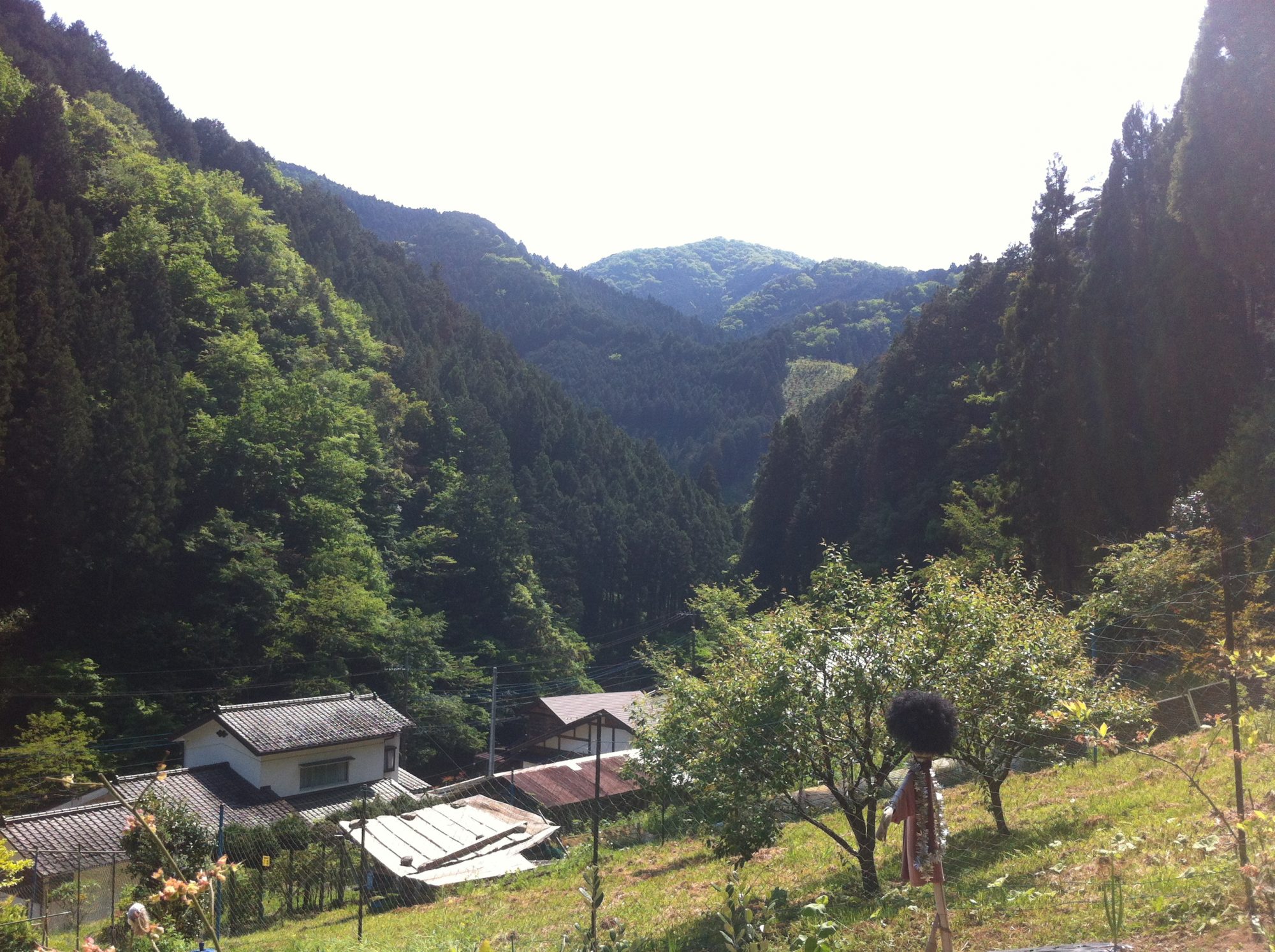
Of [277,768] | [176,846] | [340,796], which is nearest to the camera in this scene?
[176,846]

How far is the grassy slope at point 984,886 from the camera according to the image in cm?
587

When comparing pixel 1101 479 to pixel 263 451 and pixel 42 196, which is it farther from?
pixel 42 196

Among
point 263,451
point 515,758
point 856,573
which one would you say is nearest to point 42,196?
point 263,451

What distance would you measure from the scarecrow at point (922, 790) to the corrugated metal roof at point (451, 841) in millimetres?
10665

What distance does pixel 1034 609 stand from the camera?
37.7 ft

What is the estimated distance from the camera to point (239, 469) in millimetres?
35219

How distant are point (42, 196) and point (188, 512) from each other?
1470 cm

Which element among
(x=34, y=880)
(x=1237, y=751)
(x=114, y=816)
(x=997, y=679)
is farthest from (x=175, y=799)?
(x=1237, y=751)

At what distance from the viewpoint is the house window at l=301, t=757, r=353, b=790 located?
2509 cm

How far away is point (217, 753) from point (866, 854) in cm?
2169

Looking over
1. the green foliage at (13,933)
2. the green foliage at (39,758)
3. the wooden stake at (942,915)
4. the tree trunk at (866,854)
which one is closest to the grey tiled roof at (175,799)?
the green foliage at (39,758)

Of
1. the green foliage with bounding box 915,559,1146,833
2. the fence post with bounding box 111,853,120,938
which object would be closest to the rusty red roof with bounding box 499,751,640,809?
the fence post with bounding box 111,853,120,938

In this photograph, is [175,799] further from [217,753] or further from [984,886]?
[984,886]

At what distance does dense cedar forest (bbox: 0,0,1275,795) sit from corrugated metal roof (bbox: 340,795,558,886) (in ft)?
25.9
